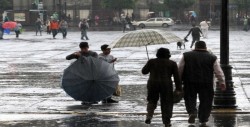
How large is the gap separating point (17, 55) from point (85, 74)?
20.4 m

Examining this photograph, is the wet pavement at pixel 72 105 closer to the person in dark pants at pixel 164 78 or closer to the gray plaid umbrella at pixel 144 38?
the person in dark pants at pixel 164 78

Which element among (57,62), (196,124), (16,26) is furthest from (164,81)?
(16,26)

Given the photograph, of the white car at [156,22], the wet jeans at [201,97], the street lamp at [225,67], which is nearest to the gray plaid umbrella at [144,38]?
the street lamp at [225,67]

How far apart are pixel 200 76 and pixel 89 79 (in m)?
3.69

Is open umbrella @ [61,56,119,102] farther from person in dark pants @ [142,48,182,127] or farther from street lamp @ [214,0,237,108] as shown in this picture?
person in dark pants @ [142,48,182,127]

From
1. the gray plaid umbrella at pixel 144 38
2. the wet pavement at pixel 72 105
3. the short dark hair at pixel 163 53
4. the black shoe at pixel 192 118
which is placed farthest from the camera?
the gray plaid umbrella at pixel 144 38

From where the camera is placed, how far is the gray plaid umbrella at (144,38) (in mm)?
14516

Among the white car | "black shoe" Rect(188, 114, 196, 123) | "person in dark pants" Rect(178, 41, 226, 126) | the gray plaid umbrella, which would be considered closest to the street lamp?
the gray plaid umbrella

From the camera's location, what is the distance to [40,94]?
62.3 ft

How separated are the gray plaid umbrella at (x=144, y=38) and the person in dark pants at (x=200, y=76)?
4.75ft

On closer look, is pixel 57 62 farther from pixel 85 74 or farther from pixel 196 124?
pixel 196 124

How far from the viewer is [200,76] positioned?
1295 cm

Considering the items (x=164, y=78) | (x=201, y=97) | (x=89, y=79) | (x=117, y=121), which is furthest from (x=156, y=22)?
(x=164, y=78)

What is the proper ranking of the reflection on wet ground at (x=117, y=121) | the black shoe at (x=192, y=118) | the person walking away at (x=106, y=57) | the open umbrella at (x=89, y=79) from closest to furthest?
the black shoe at (x=192, y=118) → the reflection on wet ground at (x=117, y=121) → the open umbrella at (x=89, y=79) → the person walking away at (x=106, y=57)
